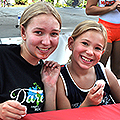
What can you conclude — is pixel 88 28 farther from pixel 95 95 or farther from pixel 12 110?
pixel 12 110

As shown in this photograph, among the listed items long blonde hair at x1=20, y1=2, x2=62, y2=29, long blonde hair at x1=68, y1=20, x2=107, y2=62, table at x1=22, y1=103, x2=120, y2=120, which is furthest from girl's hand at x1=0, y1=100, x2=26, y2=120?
long blonde hair at x1=68, y1=20, x2=107, y2=62

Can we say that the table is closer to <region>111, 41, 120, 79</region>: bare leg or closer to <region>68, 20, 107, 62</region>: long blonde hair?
<region>68, 20, 107, 62</region>: long blonde hair

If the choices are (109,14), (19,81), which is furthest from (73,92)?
(109,14)

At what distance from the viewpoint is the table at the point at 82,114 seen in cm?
102

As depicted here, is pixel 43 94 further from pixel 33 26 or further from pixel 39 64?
pixel 33 26

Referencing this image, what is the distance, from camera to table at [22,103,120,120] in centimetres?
102

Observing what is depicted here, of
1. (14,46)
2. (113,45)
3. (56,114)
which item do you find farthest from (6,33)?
(56,114)

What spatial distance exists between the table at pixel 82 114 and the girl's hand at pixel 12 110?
0.09 metres

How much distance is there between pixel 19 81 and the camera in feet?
4.06

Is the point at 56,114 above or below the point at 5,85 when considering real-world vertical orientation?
below

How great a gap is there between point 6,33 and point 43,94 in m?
5.84

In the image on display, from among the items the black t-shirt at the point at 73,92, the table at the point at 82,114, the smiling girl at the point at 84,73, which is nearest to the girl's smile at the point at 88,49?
the smiling girl at the point at 84,73

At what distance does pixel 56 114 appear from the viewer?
1061 mm

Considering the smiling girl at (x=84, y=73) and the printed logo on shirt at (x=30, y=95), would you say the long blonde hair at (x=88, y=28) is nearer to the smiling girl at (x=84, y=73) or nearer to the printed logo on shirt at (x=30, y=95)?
the smiling girl at (x=84, y=73)
